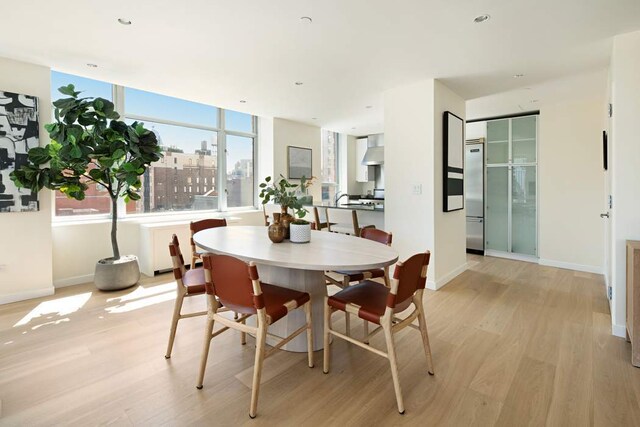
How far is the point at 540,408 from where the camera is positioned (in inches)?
68.0

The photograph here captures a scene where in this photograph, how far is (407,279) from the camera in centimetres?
174

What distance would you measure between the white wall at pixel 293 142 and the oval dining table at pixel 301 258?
354cm

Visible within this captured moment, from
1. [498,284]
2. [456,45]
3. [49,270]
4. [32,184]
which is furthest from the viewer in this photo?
[498,284]

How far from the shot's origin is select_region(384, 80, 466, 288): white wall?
3.71 metres

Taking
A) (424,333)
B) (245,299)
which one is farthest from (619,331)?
(245,299)

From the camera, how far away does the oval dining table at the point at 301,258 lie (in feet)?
5.92

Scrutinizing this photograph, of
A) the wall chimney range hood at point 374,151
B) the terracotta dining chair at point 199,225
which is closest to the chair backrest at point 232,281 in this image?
the terracotta dining chair at point 199,225

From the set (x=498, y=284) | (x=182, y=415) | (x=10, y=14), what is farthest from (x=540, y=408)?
(x=10, y=14)

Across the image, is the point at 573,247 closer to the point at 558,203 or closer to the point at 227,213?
the point at 558,203

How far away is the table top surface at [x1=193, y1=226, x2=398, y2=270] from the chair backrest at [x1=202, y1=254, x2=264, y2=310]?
0.62 feet

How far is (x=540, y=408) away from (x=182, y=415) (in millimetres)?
1918

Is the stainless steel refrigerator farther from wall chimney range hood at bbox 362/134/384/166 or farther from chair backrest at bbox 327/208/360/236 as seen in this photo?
chair backrest at bbox 327/208/360/236

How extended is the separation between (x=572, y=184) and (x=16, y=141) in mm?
6861

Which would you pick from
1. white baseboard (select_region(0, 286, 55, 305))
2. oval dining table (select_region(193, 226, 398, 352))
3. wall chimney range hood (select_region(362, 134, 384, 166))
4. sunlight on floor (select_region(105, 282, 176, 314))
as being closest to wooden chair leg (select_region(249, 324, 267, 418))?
oval dining table (select_region(193, 226, 398, 352))
